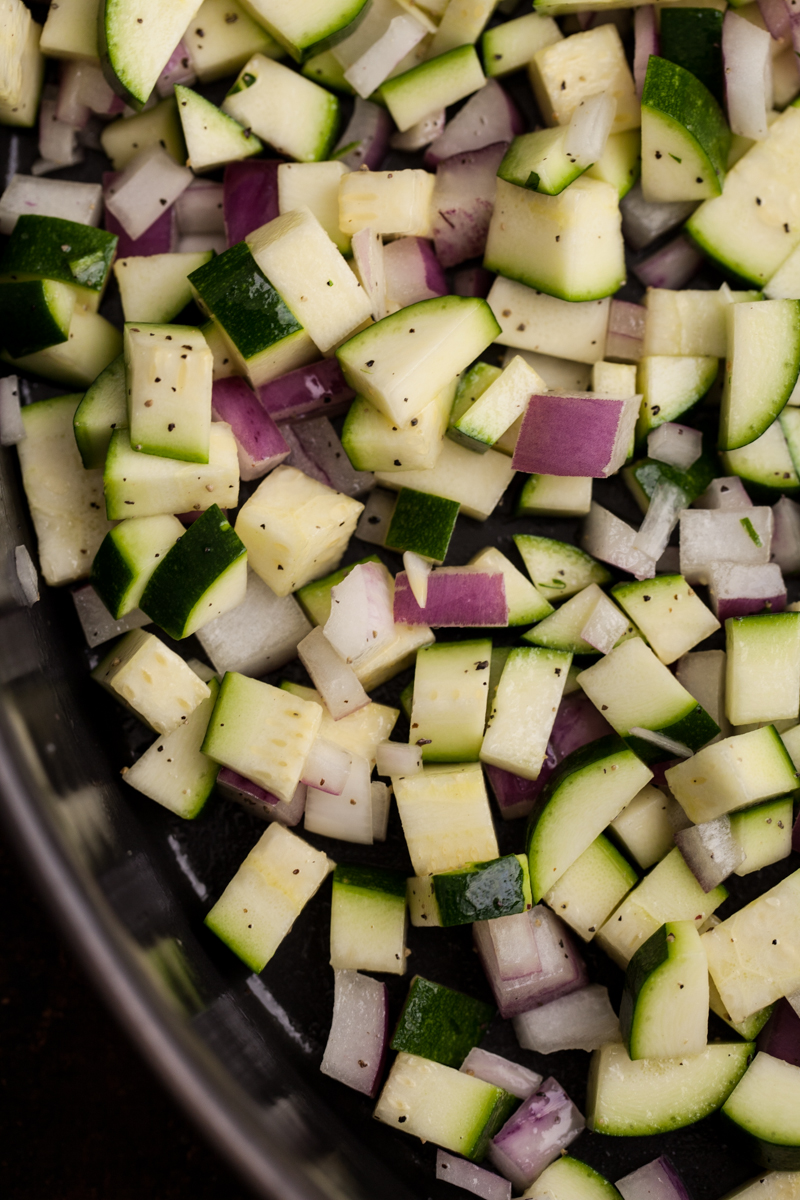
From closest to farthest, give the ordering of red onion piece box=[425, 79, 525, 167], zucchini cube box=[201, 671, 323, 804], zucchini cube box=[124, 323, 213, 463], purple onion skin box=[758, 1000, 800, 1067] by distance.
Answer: zucchini cube box=[124, 323, 213, 463] < zucchini cube box=[201, 671, 323, 804] < purple onion skin box=[758, 1000, 800, 1067] < red onion piece box=[425, 79, 525, 167]

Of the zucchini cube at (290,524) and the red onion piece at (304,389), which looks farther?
the red onion piece at (304,389)

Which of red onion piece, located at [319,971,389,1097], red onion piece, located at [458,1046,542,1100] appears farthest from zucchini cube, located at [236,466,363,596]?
red onion piece, located at [458,1046,542,1100]

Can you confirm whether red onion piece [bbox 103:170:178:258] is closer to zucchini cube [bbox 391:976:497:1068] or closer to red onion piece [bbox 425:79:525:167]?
red onion piece [bbox 425:79:525:167]

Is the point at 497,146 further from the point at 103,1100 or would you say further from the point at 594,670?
the point at 103,1100

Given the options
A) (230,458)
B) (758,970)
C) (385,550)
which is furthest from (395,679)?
(758,970)

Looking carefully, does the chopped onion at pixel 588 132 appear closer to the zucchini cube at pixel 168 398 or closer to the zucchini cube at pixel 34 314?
the zucchini cube at pixel 168 398

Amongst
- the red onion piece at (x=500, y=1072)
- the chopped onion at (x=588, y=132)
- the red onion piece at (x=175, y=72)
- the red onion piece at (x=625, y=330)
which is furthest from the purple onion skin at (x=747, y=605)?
the red onion piece at (x=175, y=72)
